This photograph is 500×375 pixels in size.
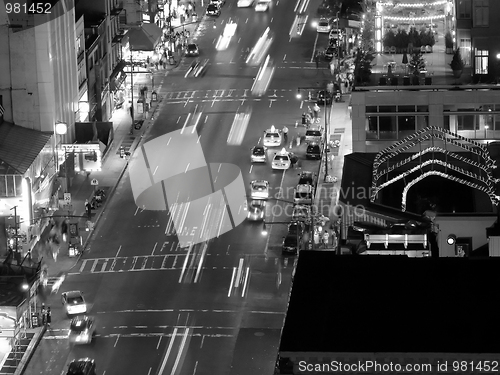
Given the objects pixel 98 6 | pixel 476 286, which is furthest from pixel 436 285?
pixel 98 6

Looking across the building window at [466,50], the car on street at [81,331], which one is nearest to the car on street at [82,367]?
the car on street at [81,331]

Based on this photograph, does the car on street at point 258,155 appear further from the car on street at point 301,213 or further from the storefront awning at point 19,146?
the storefront awning at point 19,146

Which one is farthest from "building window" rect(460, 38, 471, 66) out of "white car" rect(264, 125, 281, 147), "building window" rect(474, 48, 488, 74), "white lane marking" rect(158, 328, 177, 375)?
"white lane marking" rect(158, 328, 177, 375)

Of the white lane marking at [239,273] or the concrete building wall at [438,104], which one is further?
the concrete building wall at [438,104]

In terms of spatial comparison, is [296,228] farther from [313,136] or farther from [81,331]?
[313,136]

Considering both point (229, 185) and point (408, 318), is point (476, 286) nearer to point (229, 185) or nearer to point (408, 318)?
point (408, 318)
